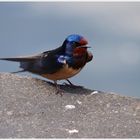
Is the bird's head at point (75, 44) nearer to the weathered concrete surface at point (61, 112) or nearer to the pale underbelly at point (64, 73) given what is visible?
the pale underbelly at point (64, 73)

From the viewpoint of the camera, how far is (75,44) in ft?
23.7

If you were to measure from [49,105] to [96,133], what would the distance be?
1013 millimetres

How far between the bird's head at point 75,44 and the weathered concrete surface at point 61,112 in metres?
0.50

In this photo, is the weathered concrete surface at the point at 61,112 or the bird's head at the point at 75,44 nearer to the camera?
the weathered concrete surface at the point at 61,112

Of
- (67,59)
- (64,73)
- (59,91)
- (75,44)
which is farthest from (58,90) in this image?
(75,44)

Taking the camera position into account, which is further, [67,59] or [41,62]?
[41,62]

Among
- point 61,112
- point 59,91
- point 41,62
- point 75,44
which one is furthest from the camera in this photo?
point 41,62

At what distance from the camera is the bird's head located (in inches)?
283

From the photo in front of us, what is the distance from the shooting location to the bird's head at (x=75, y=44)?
7180 millimetres

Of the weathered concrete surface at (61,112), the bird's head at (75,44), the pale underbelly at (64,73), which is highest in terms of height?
the bird's head at (75,44)

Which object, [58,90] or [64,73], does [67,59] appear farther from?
[58,90]

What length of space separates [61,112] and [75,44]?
85 cm

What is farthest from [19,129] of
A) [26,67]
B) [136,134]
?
[26,67]

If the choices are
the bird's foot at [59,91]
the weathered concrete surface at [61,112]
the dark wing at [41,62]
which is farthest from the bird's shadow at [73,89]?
the dark wing at [41,62]
